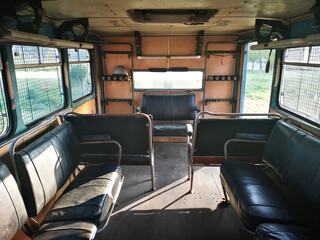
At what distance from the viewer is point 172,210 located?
9.43 feet

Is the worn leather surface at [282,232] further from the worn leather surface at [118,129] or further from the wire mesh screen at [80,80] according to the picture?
the wire mesh screen at [80,80]

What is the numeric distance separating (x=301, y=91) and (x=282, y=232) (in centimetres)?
213

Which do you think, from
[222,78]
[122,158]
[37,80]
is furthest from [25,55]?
[222,78]

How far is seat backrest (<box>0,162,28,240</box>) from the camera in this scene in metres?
1.56

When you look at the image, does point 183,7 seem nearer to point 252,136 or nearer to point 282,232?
point 252,136

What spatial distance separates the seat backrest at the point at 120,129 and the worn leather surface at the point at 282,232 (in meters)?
1.66

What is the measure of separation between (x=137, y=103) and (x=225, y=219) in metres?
3.38

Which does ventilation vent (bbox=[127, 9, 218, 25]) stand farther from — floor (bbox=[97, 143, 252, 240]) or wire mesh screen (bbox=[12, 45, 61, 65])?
floor (bbox=[97, 143, 252, 240])

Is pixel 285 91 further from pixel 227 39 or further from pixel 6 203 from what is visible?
pixel 6 203

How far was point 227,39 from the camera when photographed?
5.01 metres

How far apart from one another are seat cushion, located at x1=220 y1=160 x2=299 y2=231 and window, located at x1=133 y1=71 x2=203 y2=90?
291 cm

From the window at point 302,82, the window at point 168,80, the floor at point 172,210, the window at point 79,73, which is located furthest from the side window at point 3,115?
the window at point 302,82

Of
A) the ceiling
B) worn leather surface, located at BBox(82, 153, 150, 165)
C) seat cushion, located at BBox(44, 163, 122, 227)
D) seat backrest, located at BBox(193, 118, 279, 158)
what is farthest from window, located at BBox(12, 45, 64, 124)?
seat backrest, located at BBox(193, 118, 279, 158)

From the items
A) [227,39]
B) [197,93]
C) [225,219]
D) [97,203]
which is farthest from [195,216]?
[227,39]
